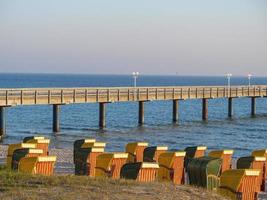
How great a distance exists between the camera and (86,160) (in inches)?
774

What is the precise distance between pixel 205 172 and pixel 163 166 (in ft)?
10.2

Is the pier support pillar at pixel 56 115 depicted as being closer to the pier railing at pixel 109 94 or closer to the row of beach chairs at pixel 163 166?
the pier railing at pixel 109 94

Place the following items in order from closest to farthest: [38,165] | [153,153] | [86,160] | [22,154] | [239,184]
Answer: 1. [239,184]
2. [38,165]
3. [22,154]
4. [86,160]
5. [153,153]

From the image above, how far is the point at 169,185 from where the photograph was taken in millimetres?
13477

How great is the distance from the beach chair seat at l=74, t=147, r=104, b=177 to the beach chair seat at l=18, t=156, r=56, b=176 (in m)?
2.57

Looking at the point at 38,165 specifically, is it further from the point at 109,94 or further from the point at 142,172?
the point at 109,94

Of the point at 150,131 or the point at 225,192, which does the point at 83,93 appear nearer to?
the point at 150,131

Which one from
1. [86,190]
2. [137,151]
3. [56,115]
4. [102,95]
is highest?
[102,95]

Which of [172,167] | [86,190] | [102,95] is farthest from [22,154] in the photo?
[102,95]

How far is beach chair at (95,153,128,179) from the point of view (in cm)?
1822

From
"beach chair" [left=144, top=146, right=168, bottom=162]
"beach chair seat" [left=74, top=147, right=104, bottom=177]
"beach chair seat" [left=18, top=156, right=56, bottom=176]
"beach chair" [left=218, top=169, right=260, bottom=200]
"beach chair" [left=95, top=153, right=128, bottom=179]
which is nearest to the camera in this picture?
"beach chair" [left=218, top=169, right=260, bottom=200]

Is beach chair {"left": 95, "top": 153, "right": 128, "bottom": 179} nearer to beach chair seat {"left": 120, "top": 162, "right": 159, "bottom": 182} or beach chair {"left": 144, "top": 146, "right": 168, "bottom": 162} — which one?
beach chair seat {"left": 120, "top": 162, "right": 159, "bottom": 182}

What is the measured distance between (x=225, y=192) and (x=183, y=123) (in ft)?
142

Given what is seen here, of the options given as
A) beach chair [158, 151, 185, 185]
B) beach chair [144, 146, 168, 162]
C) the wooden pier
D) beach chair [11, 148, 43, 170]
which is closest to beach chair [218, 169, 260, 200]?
beach chair [158, 151, 185, 185]
